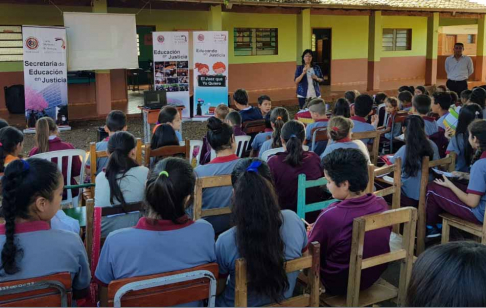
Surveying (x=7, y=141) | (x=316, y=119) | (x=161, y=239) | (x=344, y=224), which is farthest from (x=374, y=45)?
(x=161, y=239)

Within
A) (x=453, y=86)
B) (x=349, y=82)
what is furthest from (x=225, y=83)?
(x=349, y=82)

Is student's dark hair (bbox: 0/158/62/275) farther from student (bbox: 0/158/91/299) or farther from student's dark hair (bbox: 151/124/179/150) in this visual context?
student's dark hair (bbox: 151/124/179/150)

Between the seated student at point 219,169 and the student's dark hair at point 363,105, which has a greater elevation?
the student's dark hair at point 363,105

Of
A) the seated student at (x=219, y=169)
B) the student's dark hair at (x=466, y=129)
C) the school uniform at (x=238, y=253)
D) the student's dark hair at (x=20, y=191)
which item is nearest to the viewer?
the student's dark hair at (x=20, y=191)

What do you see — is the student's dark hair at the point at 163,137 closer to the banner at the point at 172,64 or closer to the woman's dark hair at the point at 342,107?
the woman's dark hair at the point at 342,107

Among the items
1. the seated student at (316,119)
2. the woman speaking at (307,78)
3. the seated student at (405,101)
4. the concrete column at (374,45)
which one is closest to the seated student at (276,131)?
the seated student at (316,119)

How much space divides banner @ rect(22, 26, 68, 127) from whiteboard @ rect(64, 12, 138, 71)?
1.15 feet

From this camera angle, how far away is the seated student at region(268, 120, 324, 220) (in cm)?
349

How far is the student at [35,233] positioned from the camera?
6.13ft

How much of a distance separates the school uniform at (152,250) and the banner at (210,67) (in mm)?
8589

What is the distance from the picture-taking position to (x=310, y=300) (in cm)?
210

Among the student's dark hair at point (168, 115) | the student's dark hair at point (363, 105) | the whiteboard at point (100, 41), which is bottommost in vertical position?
the student's dark hair at point (168, 115)

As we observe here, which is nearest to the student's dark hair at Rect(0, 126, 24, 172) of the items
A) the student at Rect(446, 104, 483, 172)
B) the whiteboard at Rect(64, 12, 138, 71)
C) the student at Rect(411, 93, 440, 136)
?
the student at Rect(446, 104, 483, 172)

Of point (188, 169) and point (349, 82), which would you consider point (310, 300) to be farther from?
point (349, 82)
